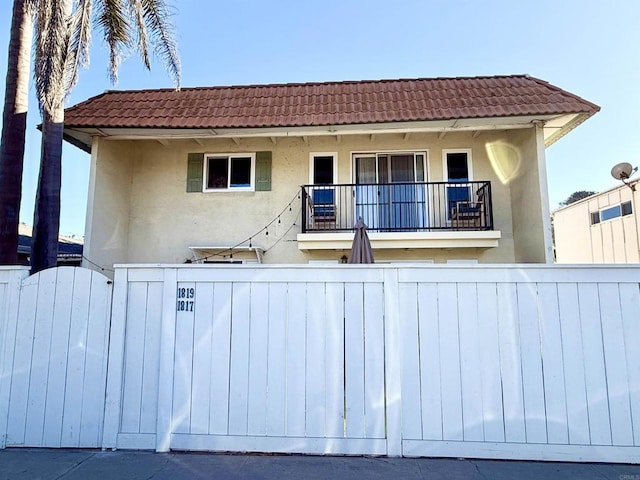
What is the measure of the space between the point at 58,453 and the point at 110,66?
8054 mm

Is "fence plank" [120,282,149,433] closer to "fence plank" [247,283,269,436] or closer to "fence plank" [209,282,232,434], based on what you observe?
"fence plank" [209,282,232,434]

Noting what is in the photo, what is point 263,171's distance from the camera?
34.7 ft

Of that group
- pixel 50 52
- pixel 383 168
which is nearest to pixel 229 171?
pixel 383 168

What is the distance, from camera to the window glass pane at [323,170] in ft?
34.8

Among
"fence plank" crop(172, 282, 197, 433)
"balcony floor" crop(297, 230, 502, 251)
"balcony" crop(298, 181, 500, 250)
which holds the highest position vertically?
"balcony" crop(298, 181, 500, 250)

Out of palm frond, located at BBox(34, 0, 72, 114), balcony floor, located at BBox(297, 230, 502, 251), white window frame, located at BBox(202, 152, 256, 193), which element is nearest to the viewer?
palm frond, located at BBox(34, 0, 72, 114)

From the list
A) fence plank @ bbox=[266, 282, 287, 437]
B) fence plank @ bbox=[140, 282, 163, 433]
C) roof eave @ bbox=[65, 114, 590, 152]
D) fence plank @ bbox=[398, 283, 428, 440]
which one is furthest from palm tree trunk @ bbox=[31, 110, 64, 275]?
fence plank @ bbox=[398, 283, 428, 440]

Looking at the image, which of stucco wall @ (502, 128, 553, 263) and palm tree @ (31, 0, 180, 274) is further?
stucco wall @ (502, 128, 553, 263)

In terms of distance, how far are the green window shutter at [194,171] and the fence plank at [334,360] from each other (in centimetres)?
720

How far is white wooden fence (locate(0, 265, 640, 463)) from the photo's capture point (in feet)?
13.9

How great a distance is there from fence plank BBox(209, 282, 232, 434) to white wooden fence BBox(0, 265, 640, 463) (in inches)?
0.6

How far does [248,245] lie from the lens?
33.8 feet

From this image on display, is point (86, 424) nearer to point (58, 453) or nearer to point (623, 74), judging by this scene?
point (58, 453)

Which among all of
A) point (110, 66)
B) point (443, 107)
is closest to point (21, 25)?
point (110, 66)
